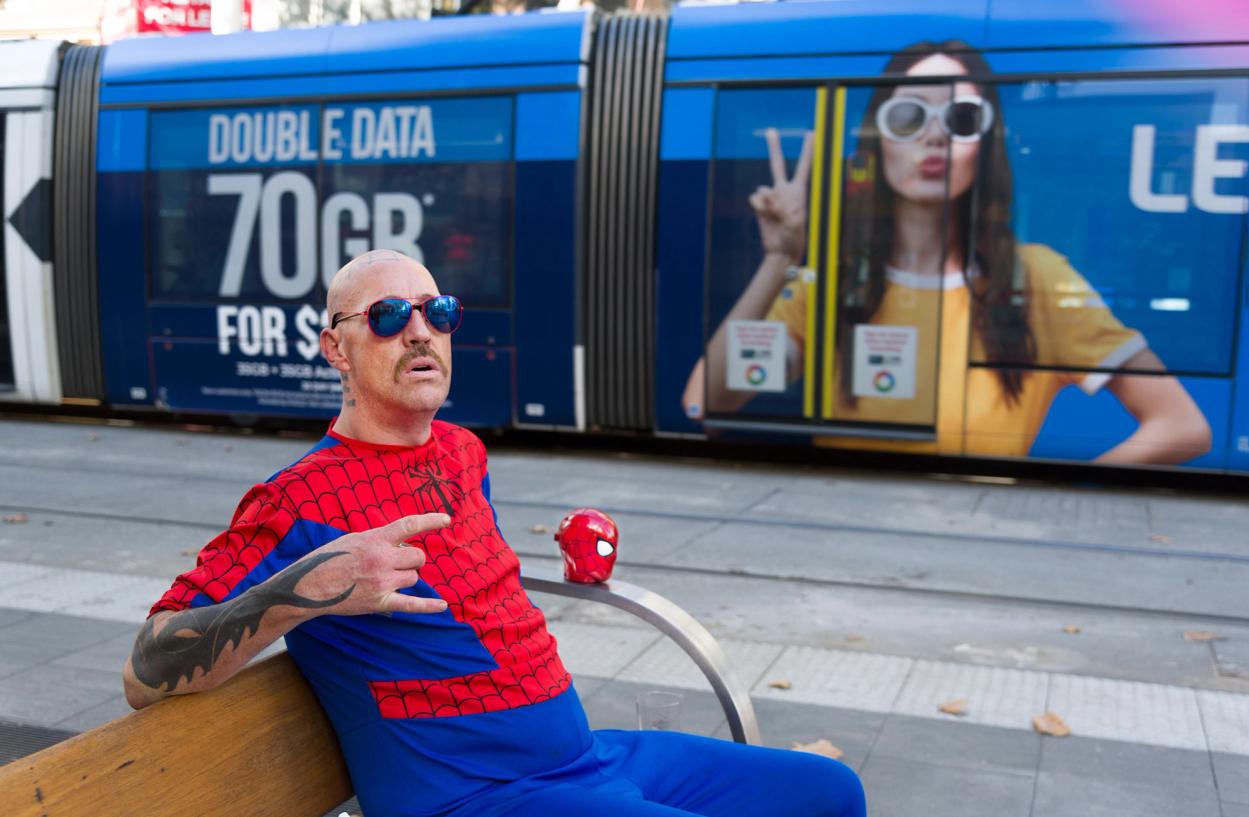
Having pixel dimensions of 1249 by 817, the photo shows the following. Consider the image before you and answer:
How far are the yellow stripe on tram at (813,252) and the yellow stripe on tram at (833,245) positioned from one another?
0.08 m

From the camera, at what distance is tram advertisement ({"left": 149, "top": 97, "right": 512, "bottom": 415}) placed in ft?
33.9

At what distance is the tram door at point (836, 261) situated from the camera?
9.14 m

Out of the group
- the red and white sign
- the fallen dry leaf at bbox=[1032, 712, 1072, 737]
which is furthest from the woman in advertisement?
the red and white sign

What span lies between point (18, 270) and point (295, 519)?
10.8 m

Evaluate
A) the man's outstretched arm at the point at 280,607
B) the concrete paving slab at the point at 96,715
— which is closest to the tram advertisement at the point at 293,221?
the concrete paving slab at the point at 96,715

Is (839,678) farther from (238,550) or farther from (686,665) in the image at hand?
(238,550)

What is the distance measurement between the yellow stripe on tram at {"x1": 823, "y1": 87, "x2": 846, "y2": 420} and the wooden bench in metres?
7.45

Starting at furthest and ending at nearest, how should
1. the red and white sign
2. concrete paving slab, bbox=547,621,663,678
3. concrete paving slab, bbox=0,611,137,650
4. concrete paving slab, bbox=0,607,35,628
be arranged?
the red and white sign
concrete paving slab, bbox=0,607,35,628
concrete paving slab, bbox=0,611,137,650
concrete paving slab, bbox=547,621,663,678

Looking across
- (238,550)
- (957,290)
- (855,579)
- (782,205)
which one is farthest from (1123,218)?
(238,550)

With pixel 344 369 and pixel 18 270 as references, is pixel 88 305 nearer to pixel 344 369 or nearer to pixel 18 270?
pixel 18 270

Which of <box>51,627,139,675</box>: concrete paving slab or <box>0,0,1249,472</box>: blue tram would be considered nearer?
<box>51,627,139,675</box>: concrete paving slab

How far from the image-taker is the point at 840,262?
938 cm

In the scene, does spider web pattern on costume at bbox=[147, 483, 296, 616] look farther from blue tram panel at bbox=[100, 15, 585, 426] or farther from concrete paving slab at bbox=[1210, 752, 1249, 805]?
blue tram panel at bbox=[100, 15, 585, 426]

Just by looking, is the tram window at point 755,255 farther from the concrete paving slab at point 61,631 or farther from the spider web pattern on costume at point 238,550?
the spider web pattern on costume at point 238,550
